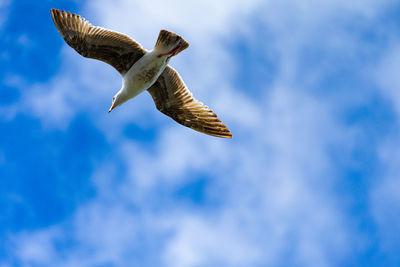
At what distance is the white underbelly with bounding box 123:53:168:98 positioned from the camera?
44.7 ft

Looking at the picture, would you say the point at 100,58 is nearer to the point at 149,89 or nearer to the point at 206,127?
the point at 149,89

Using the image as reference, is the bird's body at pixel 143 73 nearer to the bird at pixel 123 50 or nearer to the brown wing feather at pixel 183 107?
the bird at pixel 123 50

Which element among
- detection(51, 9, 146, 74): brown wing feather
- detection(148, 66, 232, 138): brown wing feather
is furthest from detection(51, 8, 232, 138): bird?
detection(148, 66, 232, 138): brown wing feather

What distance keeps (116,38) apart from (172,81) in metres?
2.05

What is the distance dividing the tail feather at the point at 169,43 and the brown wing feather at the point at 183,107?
1.35 meters

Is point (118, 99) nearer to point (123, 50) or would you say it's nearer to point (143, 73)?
point (143, 73)

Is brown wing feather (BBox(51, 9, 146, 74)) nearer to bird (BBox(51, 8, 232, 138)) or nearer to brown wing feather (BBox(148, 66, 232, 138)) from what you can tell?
bird (BBox(51, 8, 232, 138))

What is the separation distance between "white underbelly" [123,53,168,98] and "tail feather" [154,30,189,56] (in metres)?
0.27

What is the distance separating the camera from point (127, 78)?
45.6 ft

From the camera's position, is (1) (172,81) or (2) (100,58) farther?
(1) (172,81)

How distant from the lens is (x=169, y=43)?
13.5 m

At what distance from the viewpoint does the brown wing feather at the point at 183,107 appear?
15.0 metres

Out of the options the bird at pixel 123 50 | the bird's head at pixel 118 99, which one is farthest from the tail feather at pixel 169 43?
the bird's head at pixel 118 99

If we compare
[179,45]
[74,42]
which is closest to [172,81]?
[179,45]
